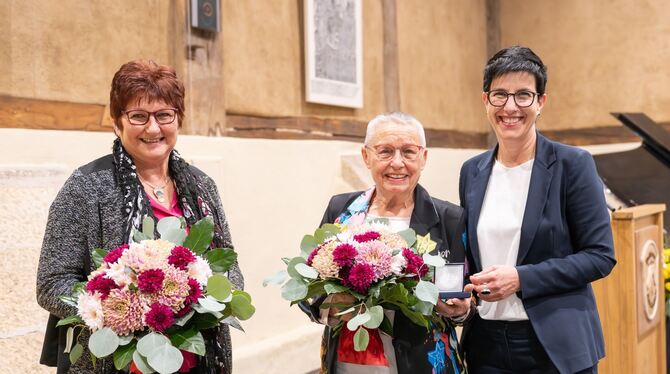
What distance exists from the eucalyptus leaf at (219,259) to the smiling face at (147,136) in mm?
330

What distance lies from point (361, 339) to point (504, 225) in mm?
571

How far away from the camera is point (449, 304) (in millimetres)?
1933

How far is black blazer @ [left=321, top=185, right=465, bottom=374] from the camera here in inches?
78.3

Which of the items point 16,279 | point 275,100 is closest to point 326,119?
point 275,100

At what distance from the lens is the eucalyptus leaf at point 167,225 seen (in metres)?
1.76

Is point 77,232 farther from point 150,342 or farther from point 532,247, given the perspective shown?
point 532,247

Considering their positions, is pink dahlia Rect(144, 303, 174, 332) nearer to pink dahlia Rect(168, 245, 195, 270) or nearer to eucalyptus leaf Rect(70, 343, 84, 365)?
pink dahlia Rect(168, 245, 195, 270)

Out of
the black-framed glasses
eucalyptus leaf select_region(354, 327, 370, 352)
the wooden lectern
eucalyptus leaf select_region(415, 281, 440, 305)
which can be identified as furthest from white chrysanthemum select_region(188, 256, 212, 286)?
the wooden lectern

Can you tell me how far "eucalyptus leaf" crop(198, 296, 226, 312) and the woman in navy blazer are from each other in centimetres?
71

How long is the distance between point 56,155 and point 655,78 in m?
5.71

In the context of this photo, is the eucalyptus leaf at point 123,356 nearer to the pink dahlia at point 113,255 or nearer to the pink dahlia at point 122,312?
the pink dahlia at point 122,312

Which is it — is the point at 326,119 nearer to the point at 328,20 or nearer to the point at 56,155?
the point at 328,20

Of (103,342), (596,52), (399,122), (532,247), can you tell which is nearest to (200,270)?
(103,342)

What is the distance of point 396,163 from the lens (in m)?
2.15
